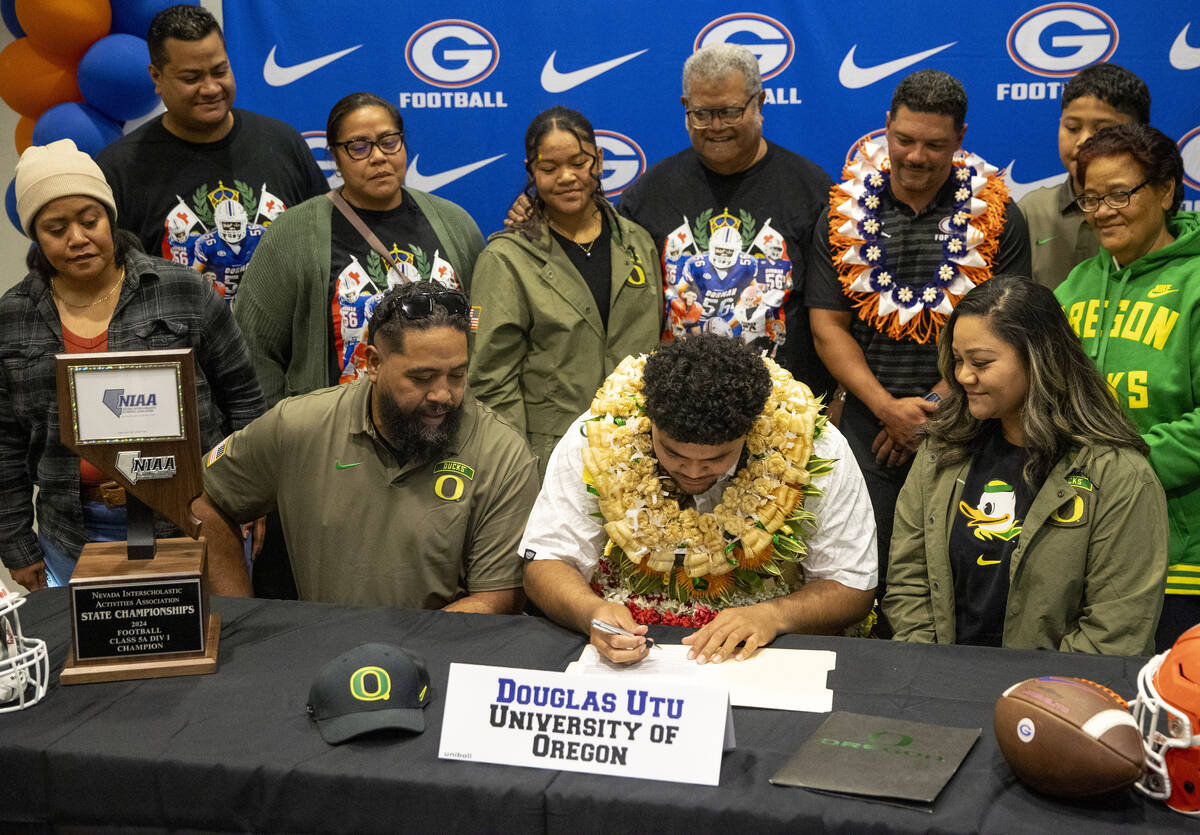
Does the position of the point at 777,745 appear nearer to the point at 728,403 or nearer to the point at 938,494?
the point at 728,403

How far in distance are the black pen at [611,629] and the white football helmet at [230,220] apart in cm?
220

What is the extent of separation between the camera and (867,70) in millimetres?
4312

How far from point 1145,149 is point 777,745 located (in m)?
1.91

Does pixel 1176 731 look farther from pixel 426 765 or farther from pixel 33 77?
pixel 33 77

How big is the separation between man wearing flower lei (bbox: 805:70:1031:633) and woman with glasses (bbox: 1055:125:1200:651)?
41cm

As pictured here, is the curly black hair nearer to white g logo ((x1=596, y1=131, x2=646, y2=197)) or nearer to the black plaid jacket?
the black plaid jacket

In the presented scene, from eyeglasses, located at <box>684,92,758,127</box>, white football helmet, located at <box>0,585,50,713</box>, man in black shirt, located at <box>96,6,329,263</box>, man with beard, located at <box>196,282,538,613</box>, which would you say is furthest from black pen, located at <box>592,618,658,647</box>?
man in black shirt, located at <box>96,6,329,263</box>

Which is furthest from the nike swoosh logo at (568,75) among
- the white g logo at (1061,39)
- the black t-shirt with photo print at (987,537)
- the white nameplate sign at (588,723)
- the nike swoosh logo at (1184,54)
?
the white nameplate sign at (588,723)

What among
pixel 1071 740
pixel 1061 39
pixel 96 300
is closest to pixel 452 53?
pixel 96 300

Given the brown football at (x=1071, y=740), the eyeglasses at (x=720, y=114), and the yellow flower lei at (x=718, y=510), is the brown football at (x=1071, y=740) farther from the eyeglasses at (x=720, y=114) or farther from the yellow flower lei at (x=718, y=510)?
the eyeglasses at (x=720, y=114)

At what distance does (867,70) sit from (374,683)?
318cm

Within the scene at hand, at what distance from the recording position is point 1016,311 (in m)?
2.62

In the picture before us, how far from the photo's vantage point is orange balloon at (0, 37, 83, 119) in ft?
14.8

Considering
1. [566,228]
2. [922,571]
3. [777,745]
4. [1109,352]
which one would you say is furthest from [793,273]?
[777,745]
